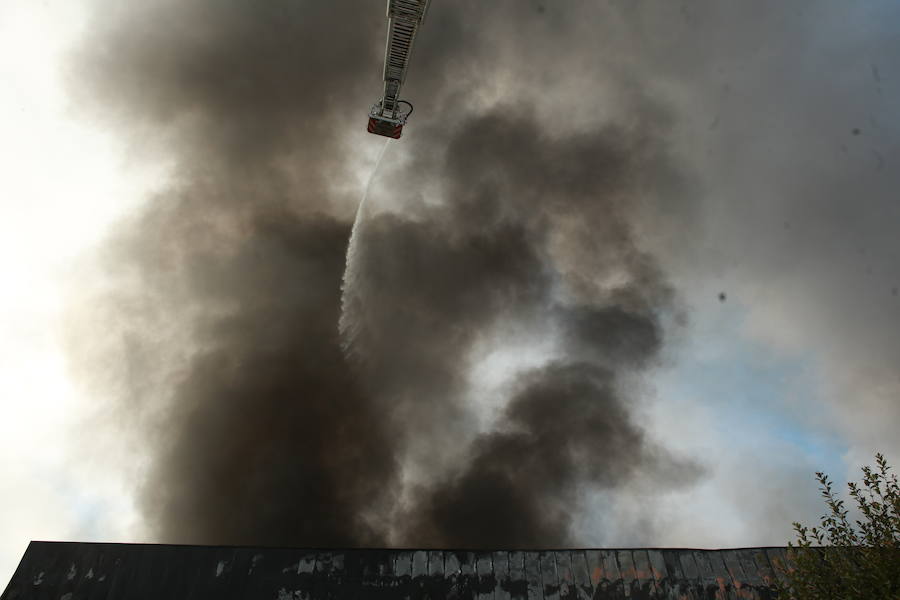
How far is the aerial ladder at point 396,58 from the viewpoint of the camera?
19.8 meters

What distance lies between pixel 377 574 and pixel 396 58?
20833 mm

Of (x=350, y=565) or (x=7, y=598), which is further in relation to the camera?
(x=350, y=565)

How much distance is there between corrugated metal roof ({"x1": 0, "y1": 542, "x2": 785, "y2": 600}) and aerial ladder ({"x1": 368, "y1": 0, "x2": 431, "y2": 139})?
63.0 feet

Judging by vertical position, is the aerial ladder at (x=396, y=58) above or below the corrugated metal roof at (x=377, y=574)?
above

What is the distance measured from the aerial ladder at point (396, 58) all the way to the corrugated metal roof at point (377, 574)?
19.2m

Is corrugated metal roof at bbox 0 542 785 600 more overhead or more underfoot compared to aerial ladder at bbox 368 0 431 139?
more underfoot

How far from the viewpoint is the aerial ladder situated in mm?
19766

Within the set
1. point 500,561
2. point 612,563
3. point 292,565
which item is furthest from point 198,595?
point 612,563

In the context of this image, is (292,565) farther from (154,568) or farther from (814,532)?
(814,532)

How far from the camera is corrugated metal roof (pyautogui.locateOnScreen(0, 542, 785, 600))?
47.8 ft

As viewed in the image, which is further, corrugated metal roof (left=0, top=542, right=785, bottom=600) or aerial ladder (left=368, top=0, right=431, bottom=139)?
aerial ladder (left=368, top=0, right=431, bottom=139)

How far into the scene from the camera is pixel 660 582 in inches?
587

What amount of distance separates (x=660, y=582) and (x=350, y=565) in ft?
30.7

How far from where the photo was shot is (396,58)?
22.8 m
